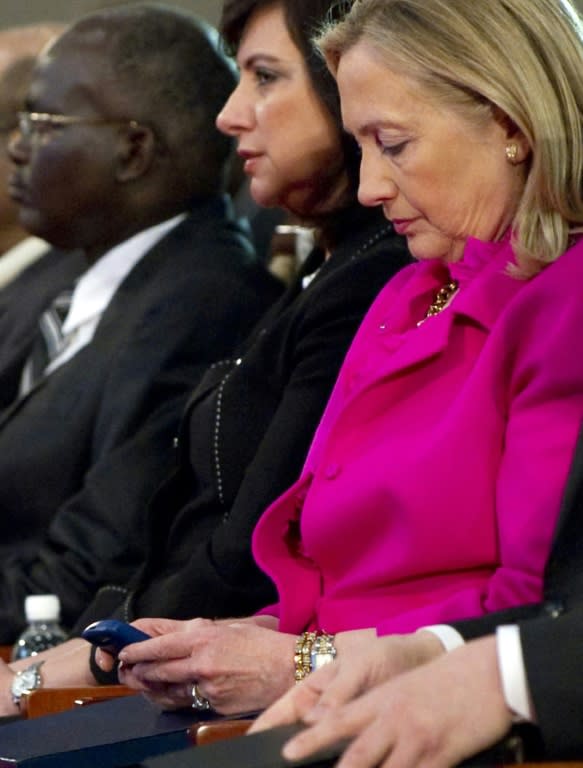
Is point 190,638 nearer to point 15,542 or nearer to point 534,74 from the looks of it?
point 534,74

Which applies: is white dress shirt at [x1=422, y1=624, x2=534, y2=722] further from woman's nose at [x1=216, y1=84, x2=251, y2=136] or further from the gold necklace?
woman's nose at [x1=216, y1=84, x2=251, y2=136]

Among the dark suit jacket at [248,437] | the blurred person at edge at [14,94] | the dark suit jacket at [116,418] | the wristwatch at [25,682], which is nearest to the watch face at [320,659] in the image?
the dark suit jacket at [248,437]

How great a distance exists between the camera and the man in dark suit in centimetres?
337

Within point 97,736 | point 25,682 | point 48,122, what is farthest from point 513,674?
point 48,122

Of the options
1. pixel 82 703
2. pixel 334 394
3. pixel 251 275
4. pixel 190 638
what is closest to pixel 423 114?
pixel 334 394

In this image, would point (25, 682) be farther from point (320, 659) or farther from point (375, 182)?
point (375, 182)

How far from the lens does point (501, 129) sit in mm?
2223

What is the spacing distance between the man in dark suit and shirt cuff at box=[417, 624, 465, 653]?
1438mm

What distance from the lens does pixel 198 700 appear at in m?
2.16

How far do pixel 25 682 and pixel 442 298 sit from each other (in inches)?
37.2

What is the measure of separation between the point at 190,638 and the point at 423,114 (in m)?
0.75

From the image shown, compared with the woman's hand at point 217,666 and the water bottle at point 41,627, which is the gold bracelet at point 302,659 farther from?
the water bottle at point 41,627

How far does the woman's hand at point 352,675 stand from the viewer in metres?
1.74

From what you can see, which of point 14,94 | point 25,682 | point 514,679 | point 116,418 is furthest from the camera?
point 14,94
